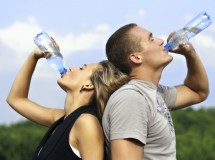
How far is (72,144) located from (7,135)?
7.41m

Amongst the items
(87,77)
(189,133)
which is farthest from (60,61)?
(189,133)

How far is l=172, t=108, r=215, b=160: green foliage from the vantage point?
10.2 meters

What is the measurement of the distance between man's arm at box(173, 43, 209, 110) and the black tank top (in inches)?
32.9

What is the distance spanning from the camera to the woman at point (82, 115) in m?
3.74

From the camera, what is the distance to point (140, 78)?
12.7ft

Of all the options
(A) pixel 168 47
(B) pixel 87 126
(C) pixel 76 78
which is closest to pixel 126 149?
(B) pixel 87 126

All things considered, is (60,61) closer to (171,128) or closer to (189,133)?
(171,128)

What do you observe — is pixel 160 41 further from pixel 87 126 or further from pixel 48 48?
pixel 48 48

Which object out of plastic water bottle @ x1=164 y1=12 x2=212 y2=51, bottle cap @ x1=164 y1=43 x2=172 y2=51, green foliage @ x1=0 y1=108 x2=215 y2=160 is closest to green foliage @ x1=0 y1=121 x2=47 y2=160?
green foliage @ x1=0 y1=108 x2=215 y2=160

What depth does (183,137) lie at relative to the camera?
35.3ft

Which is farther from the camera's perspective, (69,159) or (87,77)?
(87,77)

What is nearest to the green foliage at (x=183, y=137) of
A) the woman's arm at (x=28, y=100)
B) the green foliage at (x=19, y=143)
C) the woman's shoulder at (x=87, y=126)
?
the green foliage at (x=19, y=143)

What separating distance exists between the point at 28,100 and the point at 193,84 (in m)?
1.14

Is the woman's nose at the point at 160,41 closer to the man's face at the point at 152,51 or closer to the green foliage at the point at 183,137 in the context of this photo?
the man's face at the point at 152,51
